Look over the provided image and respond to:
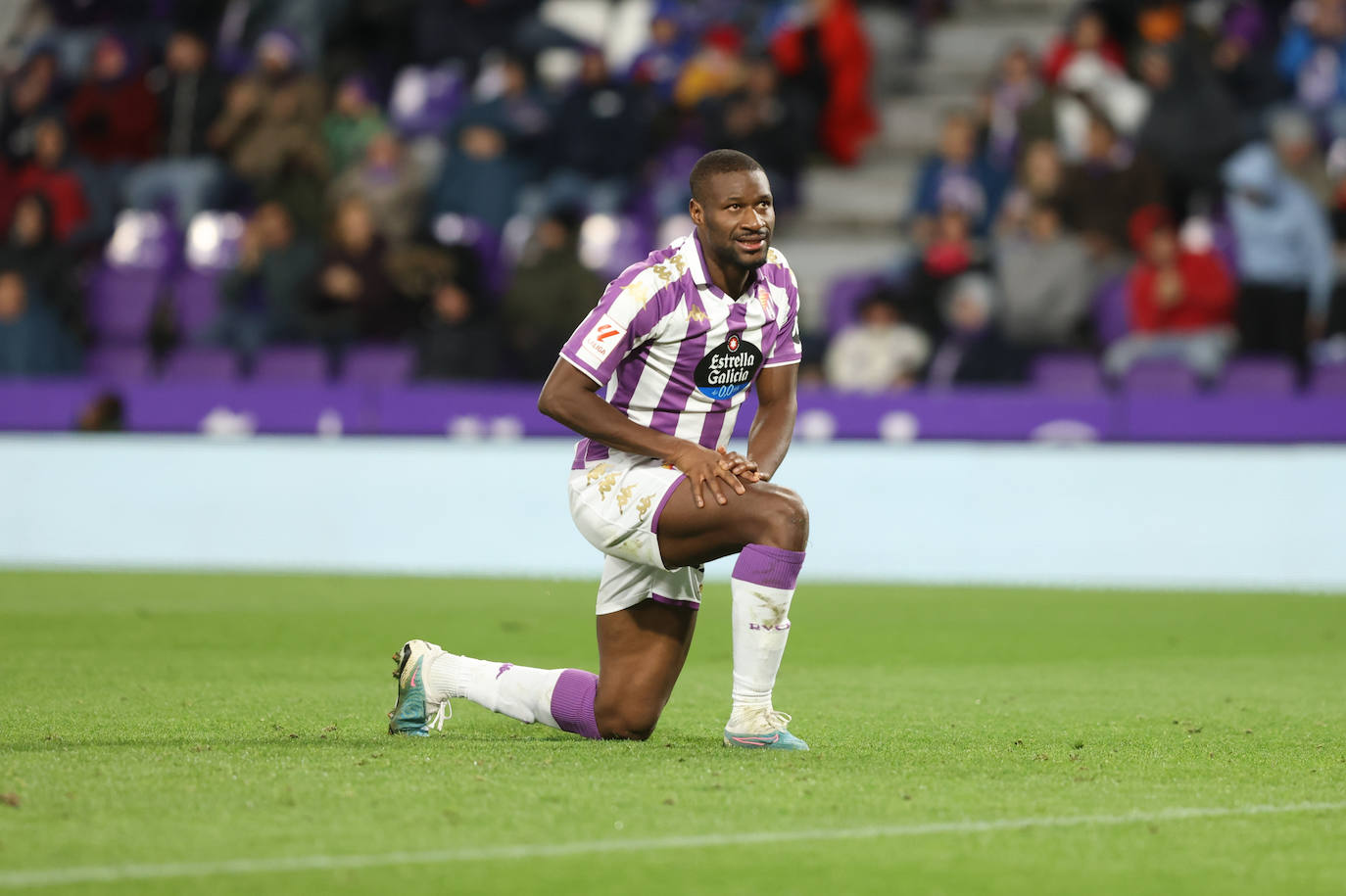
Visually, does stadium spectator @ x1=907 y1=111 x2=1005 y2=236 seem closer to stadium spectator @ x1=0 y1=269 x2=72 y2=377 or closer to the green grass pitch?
the green grass pitch

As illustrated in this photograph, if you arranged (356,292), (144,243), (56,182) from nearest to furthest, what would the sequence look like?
1. (356,292)
2. (144,243)
3. (56,182)

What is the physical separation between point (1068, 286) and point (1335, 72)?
3534mm

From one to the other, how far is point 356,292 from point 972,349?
5045mm

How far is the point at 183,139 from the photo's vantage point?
1919cm

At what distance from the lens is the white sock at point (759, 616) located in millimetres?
5660

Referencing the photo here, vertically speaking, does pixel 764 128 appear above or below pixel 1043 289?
above

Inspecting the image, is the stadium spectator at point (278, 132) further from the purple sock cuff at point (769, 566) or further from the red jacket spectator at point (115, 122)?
the purple sock cuff at point (769, 566)

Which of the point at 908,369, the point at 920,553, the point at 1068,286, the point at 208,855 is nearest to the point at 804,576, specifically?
the point at 920,553

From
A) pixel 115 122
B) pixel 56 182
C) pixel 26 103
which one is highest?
pixel 26 103

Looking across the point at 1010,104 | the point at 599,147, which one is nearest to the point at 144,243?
the point at 599,147

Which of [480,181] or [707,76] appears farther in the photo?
[707,76]

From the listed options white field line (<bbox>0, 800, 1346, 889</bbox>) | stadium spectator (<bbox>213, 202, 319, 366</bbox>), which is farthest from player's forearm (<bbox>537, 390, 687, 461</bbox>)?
stadium spectator (<bbox>213, 202, 319, 366</bbox>)

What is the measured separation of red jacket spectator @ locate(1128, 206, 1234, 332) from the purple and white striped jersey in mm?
8212

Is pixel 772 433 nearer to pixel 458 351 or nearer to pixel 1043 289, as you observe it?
pixel 1043 289
